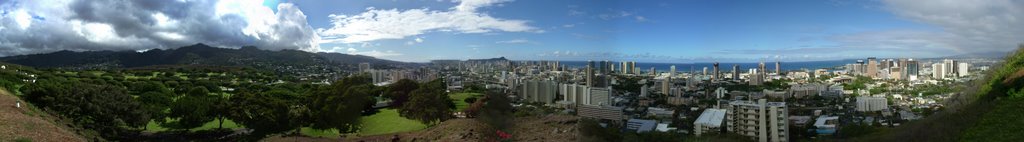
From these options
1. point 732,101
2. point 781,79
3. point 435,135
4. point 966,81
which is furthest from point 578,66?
point 966,81

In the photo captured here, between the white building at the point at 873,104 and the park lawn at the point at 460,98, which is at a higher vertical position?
the park lawn at the point at 460,98

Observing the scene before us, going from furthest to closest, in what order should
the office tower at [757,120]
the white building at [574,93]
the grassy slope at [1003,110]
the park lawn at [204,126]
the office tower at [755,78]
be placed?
the office tower at [755,78] → the office tower at [757,120] → the grassy slope at [1003,110] → the park lawn at [204,126] → the white building at [574,93]

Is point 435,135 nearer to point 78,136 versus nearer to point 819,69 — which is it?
point 78,136

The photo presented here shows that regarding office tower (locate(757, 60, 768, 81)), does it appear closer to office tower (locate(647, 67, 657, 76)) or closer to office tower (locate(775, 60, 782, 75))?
office tower (locate(775, 60, 782, 75))

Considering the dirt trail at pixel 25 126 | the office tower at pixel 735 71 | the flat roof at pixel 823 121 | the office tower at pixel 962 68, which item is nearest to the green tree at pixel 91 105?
the dirt trail at pixel 25 126

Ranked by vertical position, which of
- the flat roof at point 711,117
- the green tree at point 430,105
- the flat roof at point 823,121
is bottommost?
the flat roof at point 823,121

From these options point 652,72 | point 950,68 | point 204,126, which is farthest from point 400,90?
point 950,68

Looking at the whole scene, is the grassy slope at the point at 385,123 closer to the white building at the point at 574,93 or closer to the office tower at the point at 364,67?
the office tower at the point at 364,67

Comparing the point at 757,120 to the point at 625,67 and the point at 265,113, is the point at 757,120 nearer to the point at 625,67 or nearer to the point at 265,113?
the point at 625,67
